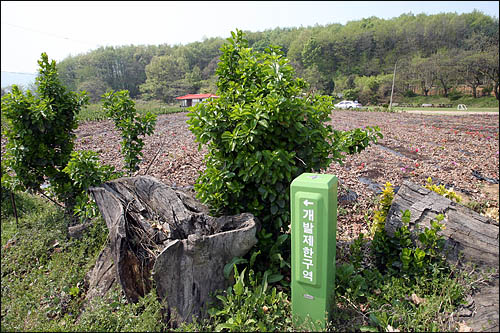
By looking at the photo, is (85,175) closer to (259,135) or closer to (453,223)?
(259,135)

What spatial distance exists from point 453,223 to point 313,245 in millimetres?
1561

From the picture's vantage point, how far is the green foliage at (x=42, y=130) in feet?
12.6

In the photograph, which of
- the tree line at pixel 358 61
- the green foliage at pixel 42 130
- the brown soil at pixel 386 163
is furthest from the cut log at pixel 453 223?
the tree line at pixel 358 61

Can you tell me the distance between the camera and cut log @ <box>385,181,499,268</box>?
2.62m

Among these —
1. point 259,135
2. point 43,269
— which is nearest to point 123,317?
point 43,269

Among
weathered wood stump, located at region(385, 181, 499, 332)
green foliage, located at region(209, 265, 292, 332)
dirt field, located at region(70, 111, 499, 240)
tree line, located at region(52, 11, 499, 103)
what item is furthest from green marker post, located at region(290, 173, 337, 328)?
tree line, located at region(52, 11, 499, 103)

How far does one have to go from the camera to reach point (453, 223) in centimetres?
279

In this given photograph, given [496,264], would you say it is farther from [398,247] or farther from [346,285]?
[346,285]

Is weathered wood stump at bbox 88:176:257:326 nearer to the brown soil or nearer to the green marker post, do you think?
the green marker post

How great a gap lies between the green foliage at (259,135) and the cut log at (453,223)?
78 centimetres

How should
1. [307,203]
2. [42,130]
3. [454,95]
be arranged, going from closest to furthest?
[307,203]
[42,130]
[454,95]

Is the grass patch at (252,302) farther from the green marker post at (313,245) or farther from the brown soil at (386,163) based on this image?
the brown soil at (386,163)

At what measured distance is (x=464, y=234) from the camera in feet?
8.88

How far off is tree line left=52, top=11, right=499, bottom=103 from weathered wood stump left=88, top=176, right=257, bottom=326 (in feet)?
59.9
